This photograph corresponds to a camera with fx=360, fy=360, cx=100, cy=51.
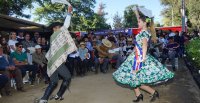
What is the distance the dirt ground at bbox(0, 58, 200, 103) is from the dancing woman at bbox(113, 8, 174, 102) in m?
0.64

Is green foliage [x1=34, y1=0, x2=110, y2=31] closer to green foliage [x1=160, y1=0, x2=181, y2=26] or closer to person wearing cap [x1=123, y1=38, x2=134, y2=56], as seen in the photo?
green foliage [x1=160, y1=0, x2=181, y2=26]

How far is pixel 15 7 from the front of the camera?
1426 inches

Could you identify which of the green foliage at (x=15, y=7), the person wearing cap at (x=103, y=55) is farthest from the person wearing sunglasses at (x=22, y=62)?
the green foliage at (x=15, y=7)

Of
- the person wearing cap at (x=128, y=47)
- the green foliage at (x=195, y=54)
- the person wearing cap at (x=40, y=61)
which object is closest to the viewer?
the person wearing cap at (x=40, y=61)

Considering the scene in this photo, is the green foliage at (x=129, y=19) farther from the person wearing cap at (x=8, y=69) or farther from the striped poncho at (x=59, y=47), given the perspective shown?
the striped poncho at (x=59, y=47)

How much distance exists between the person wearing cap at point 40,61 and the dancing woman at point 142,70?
4361 millimetres

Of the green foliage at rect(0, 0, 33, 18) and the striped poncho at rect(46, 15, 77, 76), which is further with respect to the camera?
the green foliage at rect(0, 0, 33, 18)

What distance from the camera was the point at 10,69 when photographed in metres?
9.76

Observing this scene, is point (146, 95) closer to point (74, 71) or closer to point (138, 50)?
point (138, 50)

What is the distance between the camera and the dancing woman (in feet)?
25.1

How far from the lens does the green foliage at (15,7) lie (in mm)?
33375

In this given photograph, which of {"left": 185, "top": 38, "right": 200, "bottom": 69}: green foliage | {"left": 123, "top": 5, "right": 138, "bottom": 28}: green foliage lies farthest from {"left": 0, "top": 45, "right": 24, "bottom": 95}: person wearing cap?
{"left": 123, "top": 5, "right": 138, "bottom": 28}: green foliage

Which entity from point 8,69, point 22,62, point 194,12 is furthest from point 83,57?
point 194,12

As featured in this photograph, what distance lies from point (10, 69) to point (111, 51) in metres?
6.22
